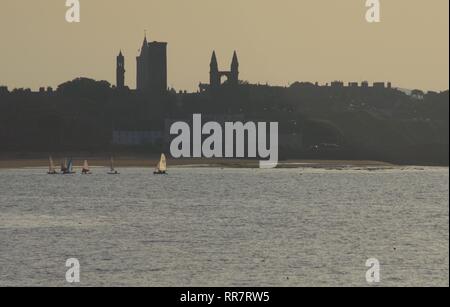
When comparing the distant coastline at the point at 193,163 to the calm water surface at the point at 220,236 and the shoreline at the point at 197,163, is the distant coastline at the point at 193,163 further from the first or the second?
the calm water surface at the point at 220,236

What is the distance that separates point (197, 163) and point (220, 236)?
123849mm

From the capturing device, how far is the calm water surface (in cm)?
3772

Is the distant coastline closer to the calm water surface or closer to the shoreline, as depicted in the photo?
the shoreline

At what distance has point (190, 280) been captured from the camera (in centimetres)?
3612

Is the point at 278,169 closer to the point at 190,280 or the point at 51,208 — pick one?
the point at 51,208

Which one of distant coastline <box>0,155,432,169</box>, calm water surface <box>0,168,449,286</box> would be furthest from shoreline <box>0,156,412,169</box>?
calm water surface <box>0,168,449,286</box>

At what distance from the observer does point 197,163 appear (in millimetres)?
178125

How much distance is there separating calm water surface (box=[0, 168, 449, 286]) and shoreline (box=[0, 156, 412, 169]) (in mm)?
55002

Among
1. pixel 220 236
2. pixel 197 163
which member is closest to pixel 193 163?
pixel 197 163

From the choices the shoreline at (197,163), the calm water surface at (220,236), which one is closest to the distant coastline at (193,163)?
the shoreline at (197,163)

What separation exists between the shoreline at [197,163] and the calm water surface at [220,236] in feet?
180

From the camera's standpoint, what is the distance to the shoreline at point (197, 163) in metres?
166

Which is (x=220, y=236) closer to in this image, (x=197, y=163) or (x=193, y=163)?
(x=197, y=163)
